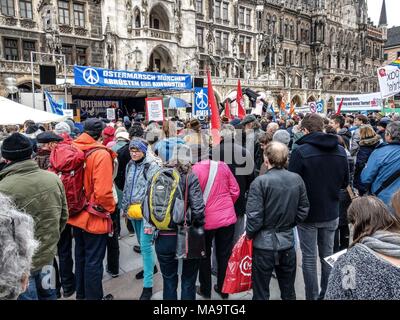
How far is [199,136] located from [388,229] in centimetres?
226

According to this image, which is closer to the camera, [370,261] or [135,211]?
[370,261]

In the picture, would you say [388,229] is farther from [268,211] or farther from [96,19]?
[96,19]

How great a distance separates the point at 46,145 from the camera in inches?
157

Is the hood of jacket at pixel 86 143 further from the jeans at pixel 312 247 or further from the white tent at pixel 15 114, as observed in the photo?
the white tent at pixel 15 114

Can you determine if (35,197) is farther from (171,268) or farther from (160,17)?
(160,17)

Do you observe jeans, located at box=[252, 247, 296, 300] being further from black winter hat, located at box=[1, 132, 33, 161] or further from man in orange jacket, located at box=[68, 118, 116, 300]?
black winter hat, located at box=[1, 132, 33, 161]

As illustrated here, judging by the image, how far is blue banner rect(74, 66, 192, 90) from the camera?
12773mm

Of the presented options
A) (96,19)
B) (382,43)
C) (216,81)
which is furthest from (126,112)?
(382,43)

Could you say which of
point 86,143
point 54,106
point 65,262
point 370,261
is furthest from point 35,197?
point 54,106

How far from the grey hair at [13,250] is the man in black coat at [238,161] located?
262cm

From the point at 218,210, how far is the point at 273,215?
698 mm

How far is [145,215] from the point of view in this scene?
3.20 meters

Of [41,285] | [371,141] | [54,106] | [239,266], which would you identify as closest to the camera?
[41,285]

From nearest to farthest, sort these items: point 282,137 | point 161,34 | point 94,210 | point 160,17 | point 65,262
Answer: point 94,210 → point 65,262 → point 282,137 → point 161,34 → point 160,17
